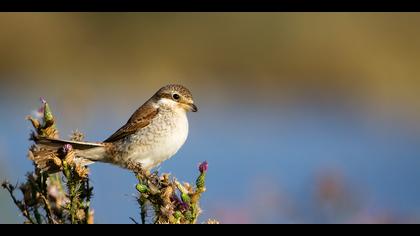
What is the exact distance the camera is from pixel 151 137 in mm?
4988

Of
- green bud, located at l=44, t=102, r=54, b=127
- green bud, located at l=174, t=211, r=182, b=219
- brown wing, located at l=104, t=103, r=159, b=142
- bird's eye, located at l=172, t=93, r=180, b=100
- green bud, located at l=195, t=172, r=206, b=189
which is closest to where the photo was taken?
green bud, located at l=174, t=211, r=182, b=219

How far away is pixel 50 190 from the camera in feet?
11.3

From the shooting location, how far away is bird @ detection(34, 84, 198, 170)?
4905 mm

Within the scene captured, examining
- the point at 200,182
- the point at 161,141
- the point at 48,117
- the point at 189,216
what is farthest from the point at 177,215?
the point at 161,141

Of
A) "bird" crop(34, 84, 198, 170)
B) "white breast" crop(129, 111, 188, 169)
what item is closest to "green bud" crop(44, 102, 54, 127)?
"bird" crop(34, 84, 198, 170)

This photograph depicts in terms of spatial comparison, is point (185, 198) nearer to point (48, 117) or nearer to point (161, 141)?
point (48, 117)

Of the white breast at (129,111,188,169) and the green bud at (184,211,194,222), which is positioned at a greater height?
the white breast at (129,111,188,169)

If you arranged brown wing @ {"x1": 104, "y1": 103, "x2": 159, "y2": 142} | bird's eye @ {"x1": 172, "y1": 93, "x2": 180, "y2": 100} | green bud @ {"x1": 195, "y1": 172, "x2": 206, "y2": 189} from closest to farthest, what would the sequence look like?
green bud @ {"x1": 195, "y1": 172, "x2": 206, "y2": 189}, brown wing @ {"x1": 104, "y1": 103, "x2": 159, "y2": 142}, bird's eye @ {"x1": 172, "y1": 93, "x2": 180, "y2": 100}

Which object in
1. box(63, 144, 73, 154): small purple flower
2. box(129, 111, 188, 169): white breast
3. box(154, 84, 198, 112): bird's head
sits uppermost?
box(154, 84, 198, 112): bird's head

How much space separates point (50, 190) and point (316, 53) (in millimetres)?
13083

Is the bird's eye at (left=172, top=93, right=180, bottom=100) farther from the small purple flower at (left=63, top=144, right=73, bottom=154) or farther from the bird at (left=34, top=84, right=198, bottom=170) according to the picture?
the small purple flower at (left=63, top=144, right=73, bottom=154)
